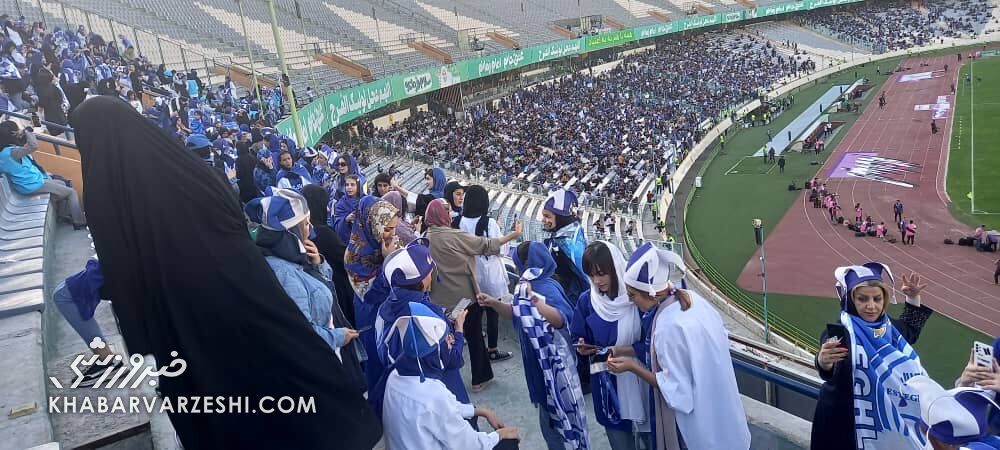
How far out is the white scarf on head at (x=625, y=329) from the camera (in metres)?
3.18

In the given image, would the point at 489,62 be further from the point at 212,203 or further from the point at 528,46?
the point at 212,203

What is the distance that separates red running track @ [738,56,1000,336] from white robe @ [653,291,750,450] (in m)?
14.7

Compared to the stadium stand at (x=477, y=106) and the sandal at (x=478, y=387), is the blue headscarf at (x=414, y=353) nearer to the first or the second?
the stadium stand at (x=477, y=106)

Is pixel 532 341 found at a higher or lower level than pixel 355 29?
lower

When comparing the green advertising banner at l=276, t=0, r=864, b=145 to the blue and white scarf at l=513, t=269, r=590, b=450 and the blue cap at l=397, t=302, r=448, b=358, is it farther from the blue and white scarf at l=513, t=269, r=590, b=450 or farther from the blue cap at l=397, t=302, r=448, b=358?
the blue cap at l=397, t=302, r=448, b=358

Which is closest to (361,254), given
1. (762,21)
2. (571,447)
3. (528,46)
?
(571,447)

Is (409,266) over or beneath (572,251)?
over

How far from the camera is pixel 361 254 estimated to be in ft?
14.9

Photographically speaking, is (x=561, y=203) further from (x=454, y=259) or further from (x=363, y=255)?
(x=363, y=255)

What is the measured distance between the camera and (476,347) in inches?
186

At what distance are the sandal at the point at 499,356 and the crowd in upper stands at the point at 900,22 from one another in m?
64.2

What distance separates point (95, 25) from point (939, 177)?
101ft

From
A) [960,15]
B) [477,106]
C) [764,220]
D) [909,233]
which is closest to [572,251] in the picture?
[909,233]

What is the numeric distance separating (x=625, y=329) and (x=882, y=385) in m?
1.08
